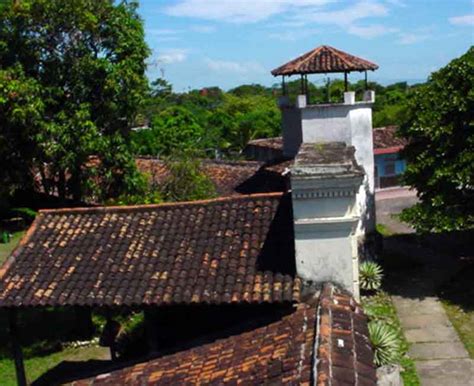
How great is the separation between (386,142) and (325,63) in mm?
16453

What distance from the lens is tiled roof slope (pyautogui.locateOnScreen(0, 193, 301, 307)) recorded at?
8.38 meters

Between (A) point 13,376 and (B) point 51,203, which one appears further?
(B) point 51,203

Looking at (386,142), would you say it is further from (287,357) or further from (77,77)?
(287,357)

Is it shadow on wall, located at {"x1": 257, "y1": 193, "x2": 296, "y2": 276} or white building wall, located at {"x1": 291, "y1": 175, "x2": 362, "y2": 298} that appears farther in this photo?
shadow on wall, located at {"x1": 257, "y1": 193, "x2": 296, "y2": 276}

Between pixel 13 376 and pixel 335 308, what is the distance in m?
8.68

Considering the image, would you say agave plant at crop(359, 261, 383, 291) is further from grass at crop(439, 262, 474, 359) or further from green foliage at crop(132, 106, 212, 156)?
green foliage at crop(132, 106, 212, 156)

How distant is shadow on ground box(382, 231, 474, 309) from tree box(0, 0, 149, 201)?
8.40 meters

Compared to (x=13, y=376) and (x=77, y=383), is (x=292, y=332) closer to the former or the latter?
(x=77, y=383)

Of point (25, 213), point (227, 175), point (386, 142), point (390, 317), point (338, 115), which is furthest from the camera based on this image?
point (386, 142)

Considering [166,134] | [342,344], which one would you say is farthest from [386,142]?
[342,344]

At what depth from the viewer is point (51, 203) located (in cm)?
2681

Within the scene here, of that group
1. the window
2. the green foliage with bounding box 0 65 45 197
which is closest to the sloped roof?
the green foliage with bounding box 0 65 45 197

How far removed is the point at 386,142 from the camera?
3312 cm

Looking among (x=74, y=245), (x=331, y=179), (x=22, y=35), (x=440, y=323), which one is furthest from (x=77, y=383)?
(x=22, y=35)
